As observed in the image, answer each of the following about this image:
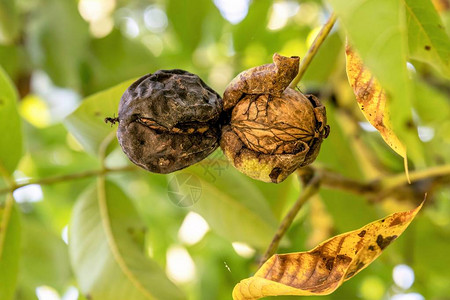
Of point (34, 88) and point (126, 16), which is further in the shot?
point (126, 16)

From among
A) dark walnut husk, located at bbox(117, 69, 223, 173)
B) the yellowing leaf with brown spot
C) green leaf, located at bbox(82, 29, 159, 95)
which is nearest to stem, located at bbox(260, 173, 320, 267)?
the yellowing leaf with brown spot

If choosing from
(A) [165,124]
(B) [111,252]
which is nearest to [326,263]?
(A) [165,124]

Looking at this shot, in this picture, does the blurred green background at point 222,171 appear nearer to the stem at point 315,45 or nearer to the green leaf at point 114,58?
the green leaf at point 114,58

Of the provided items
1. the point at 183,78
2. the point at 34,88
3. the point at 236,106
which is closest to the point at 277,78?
the point at 236,106

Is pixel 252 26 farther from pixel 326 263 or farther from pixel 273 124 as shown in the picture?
pixel 326 263

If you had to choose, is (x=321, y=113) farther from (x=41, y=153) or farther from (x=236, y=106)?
(x=41, y=153)

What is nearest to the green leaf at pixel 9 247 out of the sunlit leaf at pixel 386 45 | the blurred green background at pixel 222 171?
the blurred green background at pixel 222 171
